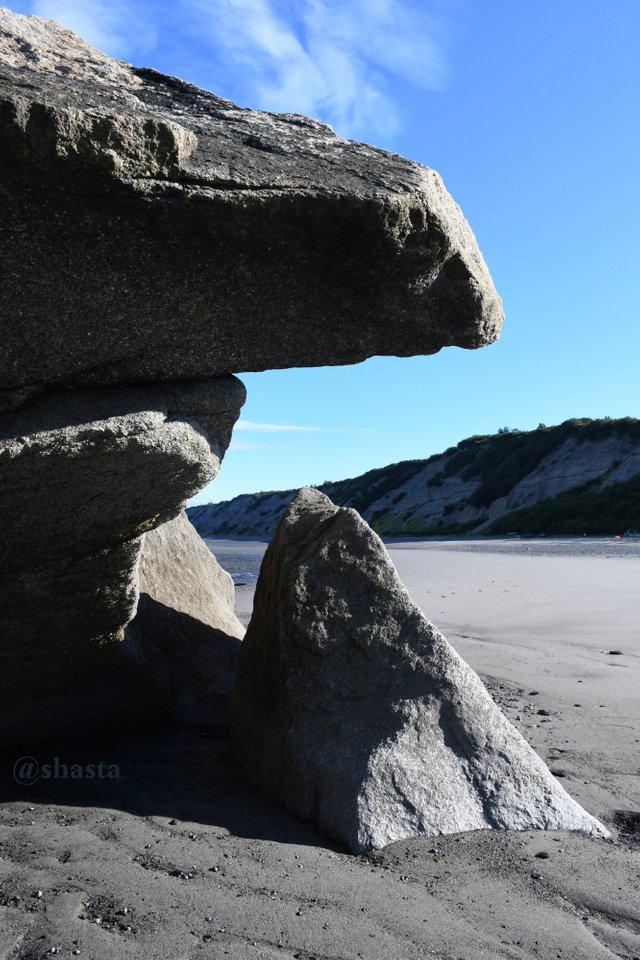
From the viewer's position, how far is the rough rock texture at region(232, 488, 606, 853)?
3.99m

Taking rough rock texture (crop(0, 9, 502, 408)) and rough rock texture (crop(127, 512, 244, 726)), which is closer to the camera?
rough rock texture (crop(0, 9, 502, 408))

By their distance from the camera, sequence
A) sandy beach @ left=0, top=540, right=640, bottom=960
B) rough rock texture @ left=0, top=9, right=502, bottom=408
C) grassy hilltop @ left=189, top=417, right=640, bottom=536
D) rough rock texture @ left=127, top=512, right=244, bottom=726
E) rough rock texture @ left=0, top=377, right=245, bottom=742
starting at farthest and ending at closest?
grassy hilltop @ left=189, top=417, right=640, bottom=536 < rough rock texture @ left=127, top=512, right=244, bottom=726 < rough rock texture @ left=0, top=377, right=245, bottom=742 < rough rock texture @ left=0, top=9, right=502, bottom=408 < sandy beach @ left=0, top=540, right=640, bottom=960

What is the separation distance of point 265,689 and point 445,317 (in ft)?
7.45

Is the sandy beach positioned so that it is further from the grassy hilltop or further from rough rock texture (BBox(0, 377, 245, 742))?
the grassy hilltop

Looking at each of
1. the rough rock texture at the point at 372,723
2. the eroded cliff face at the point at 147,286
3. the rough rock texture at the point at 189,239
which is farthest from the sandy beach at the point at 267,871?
the rough rock texture at the point at 189,239

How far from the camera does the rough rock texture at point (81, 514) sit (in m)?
3.89

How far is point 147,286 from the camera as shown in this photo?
4.04 m

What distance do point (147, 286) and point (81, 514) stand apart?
113 cm

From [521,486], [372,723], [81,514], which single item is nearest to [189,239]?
[81,514]

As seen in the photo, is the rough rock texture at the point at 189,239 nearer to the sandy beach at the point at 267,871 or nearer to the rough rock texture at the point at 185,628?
the sandy beach at the point at 267,871

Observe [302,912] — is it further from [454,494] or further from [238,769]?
[454,494]

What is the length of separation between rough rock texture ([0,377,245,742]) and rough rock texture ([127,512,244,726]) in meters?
0.58

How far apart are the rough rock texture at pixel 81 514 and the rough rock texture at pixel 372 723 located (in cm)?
89

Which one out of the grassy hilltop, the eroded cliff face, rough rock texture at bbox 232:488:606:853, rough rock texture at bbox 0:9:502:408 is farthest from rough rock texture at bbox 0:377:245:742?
the grassy hilltop
